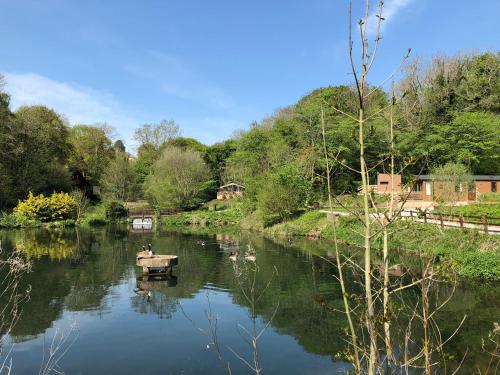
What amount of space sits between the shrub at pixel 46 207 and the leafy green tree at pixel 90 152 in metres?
18.4

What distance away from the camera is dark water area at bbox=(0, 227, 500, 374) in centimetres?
1160

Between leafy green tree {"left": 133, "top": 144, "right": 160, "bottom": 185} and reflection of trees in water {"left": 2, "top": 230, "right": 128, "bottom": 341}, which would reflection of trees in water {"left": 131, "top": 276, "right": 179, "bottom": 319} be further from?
leafy green tree {"left": 133, "top": 144, "right": 160, "bottom": 185}

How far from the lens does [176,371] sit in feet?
36.5

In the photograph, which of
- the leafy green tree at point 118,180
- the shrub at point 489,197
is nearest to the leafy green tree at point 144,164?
the leafy green tree at point 118,180

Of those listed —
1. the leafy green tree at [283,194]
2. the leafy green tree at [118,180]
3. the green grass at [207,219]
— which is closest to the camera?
the leafy green tree at [283,194]

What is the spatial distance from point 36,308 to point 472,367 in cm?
1501

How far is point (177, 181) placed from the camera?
62.6 meters

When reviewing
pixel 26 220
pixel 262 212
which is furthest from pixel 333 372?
pixel 26 220

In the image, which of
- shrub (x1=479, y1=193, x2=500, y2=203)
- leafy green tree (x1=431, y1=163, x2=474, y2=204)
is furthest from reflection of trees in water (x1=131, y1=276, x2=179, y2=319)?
shrub (x1=479, y1=193, x2=500, y2=203)

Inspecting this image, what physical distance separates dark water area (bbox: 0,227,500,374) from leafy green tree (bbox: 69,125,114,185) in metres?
45.0

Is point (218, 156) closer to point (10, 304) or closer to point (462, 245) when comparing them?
point (462, 245)

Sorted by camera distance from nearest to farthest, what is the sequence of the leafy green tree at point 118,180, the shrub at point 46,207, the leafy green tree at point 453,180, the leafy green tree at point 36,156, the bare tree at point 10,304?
the bare tree at point 10,304
the leafy green tree at point 453,180
the shrub at point 46,207
the leafy green tree at point 36,156
the leafy green tree at point 118,180

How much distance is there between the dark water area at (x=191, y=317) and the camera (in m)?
11.6

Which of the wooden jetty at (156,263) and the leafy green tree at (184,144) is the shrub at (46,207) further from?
the wooden jetty at (156,263)
